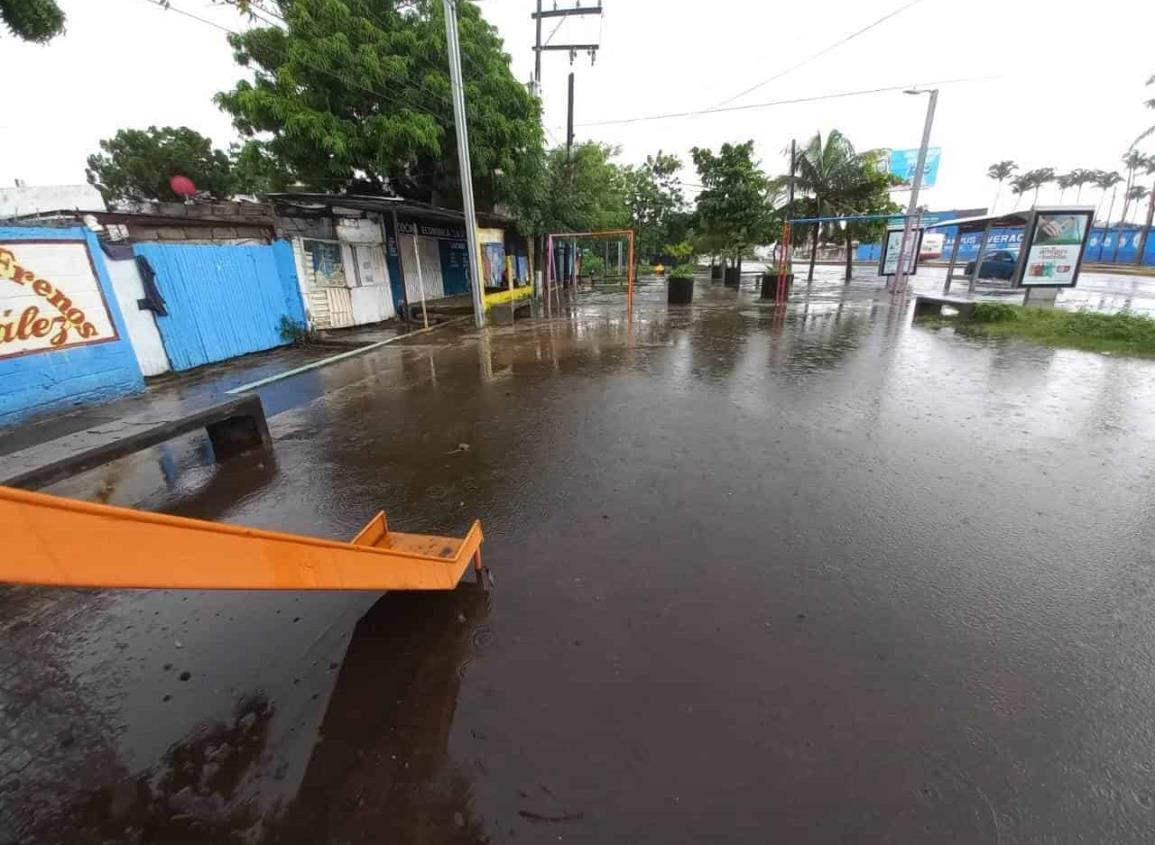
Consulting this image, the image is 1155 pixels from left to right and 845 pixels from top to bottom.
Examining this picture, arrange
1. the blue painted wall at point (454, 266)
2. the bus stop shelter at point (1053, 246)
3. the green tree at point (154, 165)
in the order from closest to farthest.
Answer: the bus stop shelter at point (1053, 246) → the blue painted wall at point (454, 266) → the green tree at point (154, 165)

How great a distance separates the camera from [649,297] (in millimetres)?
18766

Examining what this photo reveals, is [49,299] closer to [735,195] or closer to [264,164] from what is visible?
[264,164]

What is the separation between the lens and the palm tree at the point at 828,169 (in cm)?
1877

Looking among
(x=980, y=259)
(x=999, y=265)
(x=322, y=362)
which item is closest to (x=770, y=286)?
(x=980, y=259)

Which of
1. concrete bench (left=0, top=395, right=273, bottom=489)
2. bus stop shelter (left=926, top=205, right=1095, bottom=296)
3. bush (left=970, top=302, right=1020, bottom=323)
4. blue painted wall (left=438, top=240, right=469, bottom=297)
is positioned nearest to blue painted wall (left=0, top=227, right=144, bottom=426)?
concrete bench (left=0, top=395, right=273, bottom=489)

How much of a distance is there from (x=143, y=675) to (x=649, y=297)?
713 inches

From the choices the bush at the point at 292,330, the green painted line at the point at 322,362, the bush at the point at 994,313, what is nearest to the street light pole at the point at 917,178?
the bush at the point at 994,313

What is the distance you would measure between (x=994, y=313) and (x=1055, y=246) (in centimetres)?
397

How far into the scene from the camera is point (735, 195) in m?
19.6

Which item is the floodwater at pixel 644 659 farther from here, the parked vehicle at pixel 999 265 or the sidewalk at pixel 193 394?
the parked vehicle at pixel 999 265

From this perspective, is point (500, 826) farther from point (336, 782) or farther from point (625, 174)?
point (625, 174)

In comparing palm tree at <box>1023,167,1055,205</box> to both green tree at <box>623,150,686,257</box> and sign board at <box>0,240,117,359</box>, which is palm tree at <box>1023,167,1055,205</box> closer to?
green tree at <box>623,150,686,257</box>

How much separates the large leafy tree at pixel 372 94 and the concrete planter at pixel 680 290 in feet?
19.3

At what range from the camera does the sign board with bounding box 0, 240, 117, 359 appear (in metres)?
5.57
